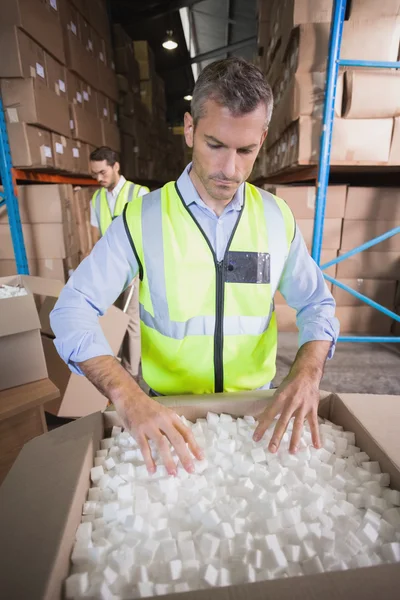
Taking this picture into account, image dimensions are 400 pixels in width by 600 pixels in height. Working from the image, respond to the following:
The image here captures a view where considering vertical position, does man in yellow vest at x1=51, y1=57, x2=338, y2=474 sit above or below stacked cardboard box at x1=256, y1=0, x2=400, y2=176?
below

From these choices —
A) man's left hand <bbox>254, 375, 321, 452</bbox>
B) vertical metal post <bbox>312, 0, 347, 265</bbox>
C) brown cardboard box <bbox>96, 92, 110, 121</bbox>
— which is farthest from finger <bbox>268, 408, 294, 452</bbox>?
brown cardboard box <bbox>96, 92, 110, 121</bbox>

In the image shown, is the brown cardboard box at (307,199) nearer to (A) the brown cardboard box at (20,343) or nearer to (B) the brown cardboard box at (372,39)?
(B) the brown cardboard box at (372,39)

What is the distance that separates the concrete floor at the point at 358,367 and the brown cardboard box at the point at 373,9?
241 cm

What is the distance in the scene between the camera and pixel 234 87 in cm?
86

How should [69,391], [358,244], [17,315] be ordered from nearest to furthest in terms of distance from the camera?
1. [17,315]
2. [69,391]
3. [358,244]

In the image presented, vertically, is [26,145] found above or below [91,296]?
above

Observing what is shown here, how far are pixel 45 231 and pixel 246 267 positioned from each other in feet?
8.48

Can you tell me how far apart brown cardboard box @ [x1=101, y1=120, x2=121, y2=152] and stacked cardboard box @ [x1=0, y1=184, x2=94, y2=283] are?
3.91 ft

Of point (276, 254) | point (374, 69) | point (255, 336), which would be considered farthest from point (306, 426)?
point (374, 69)

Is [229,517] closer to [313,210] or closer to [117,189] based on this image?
[313,210]

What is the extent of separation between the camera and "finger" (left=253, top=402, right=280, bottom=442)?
2.40ft

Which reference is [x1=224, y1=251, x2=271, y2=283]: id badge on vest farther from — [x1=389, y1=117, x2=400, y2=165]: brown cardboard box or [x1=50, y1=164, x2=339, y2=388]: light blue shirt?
[x1=389, y1=117, x2=400, y2=165]: brown cardboard box

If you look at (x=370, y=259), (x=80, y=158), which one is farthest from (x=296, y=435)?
(x=80, y=158)

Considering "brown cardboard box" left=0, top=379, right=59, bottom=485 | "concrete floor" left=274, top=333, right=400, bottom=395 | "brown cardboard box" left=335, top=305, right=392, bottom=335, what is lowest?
"concrete floor" left=274, top=333, right=400, bottom=395
